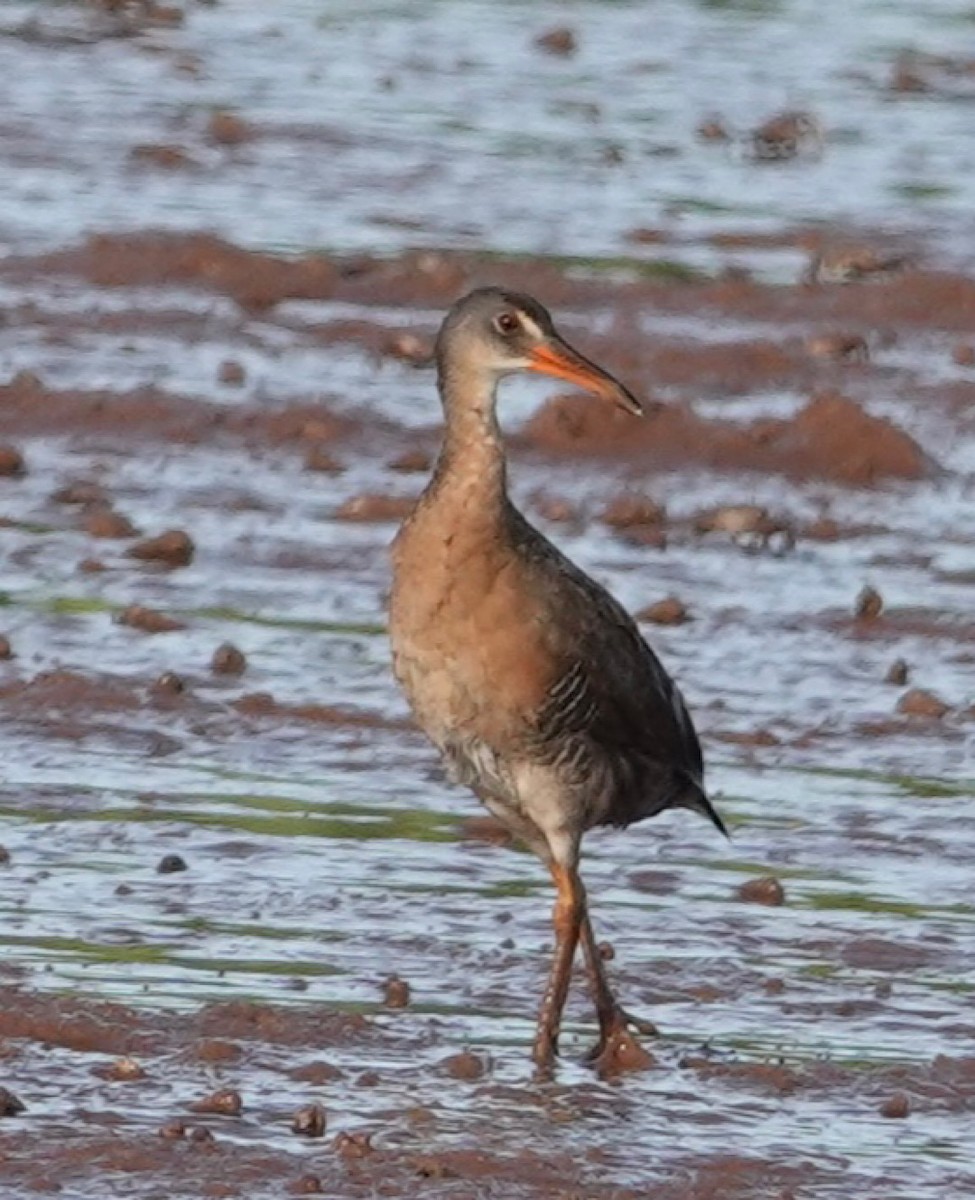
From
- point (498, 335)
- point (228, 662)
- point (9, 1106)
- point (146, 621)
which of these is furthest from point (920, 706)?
point (9, 1106)

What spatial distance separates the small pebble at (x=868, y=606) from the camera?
1400 cm

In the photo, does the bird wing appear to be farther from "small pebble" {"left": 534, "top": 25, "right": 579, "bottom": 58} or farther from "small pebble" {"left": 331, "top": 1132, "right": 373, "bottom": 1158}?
"small pebble" {"left": 534, "top": 25, "right": 579, "bottom": 58}

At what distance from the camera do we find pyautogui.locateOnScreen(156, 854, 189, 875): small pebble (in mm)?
10859

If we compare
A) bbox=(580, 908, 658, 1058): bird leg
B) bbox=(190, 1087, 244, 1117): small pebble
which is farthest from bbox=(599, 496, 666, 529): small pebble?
bbox=(190, 1087, 244, 1117): small pebble

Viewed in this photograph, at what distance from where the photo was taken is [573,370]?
1001cm

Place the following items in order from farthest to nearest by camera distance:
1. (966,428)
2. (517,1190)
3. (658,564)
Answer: (966,428), (658,564), (517,1190)

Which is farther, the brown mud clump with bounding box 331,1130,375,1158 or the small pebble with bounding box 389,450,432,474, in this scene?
the small pebble with bounding box 389,450,432,474

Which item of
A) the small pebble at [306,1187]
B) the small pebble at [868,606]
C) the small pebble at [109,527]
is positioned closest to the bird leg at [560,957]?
the small pebble at [306,1187]

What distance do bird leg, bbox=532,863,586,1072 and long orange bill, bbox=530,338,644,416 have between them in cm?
102

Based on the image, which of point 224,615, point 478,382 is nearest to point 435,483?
point 478,382

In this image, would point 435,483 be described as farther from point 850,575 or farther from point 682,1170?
point 850,575

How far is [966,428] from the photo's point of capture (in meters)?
17.1

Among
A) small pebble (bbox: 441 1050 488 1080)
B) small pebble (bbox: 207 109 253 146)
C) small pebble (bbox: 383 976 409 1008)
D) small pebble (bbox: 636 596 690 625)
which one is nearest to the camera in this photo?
small pebble (bbox: 441 1050 488 1080)

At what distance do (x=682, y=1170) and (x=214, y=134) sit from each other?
14399 mm
